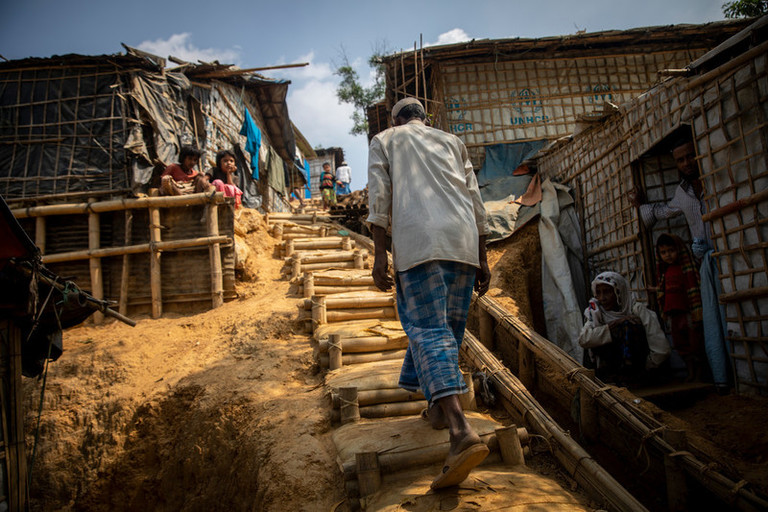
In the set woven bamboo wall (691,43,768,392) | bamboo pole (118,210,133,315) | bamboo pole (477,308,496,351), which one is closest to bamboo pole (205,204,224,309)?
bamboo pole (118,210,133,315)

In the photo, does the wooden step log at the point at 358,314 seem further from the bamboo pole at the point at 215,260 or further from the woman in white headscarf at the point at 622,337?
the bamboo pole at the point at 215,260

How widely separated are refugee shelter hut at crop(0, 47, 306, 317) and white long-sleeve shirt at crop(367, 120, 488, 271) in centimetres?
413

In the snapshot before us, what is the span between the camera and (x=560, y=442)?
2244 millimetres

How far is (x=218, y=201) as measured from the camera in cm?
600

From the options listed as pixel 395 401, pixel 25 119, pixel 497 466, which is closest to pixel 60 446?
pixel 395 401

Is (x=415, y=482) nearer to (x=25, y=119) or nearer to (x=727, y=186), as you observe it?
Answer: (x=727, y=186)

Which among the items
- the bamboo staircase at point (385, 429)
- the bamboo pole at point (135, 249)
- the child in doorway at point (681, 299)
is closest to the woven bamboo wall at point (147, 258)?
the bamboo pole at point (135, 249)

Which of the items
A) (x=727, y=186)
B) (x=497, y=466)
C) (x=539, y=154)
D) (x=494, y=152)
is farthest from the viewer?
A: (x=494, y=152)

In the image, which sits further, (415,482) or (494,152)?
(494,152)

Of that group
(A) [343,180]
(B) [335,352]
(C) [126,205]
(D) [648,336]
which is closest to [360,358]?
(B) [335,352]

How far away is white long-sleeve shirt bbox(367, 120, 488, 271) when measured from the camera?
2125mm

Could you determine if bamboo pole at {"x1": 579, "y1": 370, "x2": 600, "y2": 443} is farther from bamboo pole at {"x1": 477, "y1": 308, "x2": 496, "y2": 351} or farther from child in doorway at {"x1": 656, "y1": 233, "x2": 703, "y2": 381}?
child in doorway at {"x1": 656, "y1": 233, "x2": 703, "y2": 381}

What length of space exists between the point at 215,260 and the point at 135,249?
44.6 inches

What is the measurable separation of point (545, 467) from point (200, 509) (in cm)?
249
